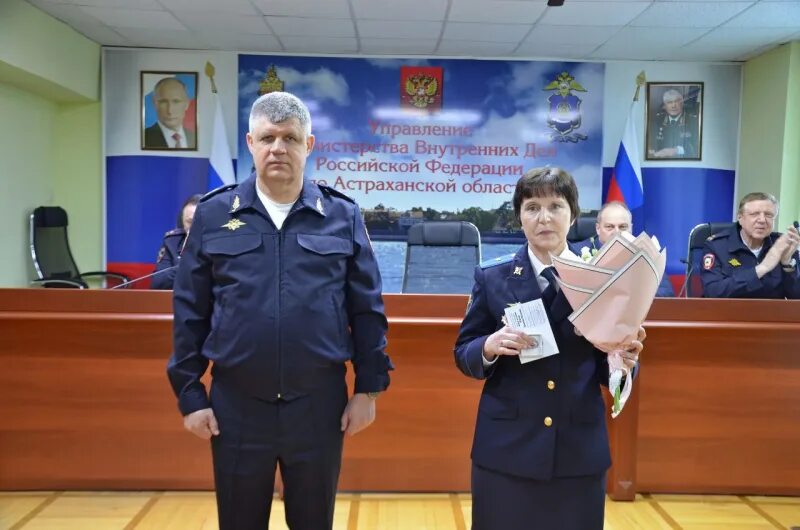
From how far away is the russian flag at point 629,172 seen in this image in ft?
18.5

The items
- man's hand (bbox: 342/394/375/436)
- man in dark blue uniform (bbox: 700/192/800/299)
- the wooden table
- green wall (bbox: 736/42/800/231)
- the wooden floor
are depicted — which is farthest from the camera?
green wall (bbox: 736/42/800/231)

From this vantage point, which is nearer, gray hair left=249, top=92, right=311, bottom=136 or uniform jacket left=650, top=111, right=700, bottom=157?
gray hair left=249, top=92, right=311, bottom=136

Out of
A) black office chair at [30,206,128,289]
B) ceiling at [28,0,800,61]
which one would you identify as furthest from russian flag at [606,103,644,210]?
black office chair at [30,206,128,289]

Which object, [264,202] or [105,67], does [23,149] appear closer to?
[105,67]

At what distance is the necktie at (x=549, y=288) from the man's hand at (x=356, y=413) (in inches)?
20.0

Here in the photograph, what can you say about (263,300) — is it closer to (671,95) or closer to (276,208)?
(276,208)

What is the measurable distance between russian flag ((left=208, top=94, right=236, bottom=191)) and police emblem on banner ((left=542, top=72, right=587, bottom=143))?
10.1ft

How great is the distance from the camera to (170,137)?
5.75m

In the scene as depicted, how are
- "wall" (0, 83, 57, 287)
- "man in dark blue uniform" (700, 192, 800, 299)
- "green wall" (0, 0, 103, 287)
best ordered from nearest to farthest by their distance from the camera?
"man in dark blue uniform" (700, 192, 800, 299) < "green wall" (0, 0, 103, 287) < "wall" (0, 83, 57, 287)

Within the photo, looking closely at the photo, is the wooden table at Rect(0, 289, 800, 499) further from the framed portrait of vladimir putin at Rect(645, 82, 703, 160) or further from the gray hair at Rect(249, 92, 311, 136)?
the framed portrait of vladimir putin at Rect(645, 82, 703, 160)

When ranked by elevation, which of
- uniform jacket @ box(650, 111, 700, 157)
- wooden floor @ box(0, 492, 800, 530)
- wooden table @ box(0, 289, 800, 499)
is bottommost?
wooden floor @ box(0, 492, 800, 530)

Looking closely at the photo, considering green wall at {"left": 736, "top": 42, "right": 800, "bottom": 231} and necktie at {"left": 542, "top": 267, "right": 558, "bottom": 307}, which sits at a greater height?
green wall at {"left": 736, "top": 42, "right": 800, "bottom": 231}

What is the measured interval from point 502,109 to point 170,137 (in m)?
3.19

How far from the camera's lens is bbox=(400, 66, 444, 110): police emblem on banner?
226 inches
